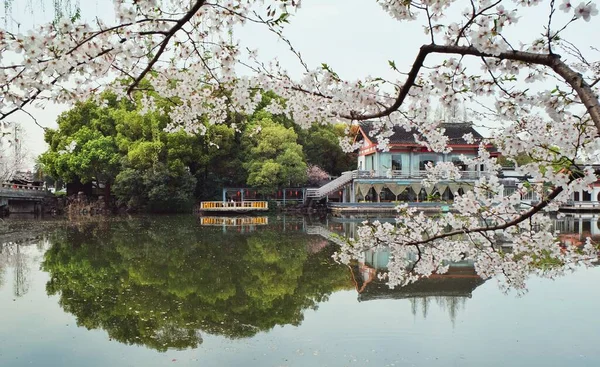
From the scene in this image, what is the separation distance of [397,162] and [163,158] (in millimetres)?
13045

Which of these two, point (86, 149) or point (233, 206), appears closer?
point (233, 206)

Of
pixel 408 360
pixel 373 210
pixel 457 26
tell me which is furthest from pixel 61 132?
pixel 457 26

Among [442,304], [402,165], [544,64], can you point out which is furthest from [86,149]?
[544,64]

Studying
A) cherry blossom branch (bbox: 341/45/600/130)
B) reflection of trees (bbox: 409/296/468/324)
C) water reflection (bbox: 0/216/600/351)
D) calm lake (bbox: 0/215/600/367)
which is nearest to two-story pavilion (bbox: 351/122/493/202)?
water reflection (bbox: 0/216/600/351)

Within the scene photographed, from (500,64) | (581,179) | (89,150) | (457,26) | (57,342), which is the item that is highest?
(89,150)

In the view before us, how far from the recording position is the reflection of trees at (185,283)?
648 cm

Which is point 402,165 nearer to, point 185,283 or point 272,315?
point 185,283

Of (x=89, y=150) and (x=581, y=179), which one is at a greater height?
(x=89, y=150)

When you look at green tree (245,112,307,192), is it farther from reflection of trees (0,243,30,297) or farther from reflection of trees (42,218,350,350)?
reflection of trees (0,243,30,297)

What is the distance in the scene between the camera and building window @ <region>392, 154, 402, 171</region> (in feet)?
88.2

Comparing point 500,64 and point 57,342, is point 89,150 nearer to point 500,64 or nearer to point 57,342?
point 57,342

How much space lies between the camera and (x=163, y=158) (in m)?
26.1

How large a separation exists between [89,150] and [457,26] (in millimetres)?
26848

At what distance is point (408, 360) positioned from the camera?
506cm
